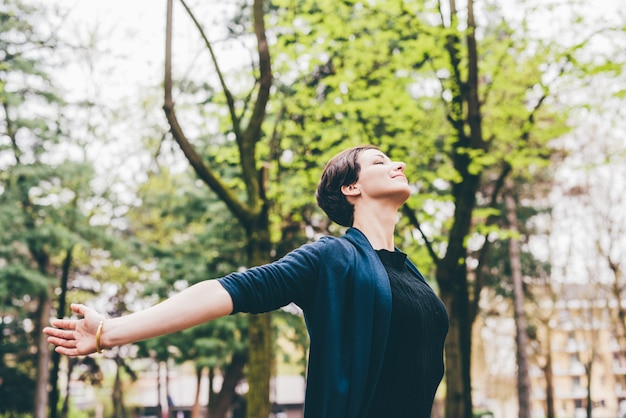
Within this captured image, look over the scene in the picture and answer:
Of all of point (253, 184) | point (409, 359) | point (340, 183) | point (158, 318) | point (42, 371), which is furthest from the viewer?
point (42, 371)

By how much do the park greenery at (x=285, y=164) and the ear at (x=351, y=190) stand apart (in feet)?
22.8

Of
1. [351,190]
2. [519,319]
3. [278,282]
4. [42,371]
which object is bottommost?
[42,371]

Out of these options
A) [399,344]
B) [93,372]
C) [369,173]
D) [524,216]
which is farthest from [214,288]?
[93,372]

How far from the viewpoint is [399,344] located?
2062 mm

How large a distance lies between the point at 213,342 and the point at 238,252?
3.04 meters

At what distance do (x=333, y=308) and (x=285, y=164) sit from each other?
11.0 metres

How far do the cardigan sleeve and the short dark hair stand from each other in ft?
1.36

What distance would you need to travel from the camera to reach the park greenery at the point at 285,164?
10453mm

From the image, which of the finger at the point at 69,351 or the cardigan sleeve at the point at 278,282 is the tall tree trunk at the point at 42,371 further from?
the cardigan sleeve at the point at 278,282

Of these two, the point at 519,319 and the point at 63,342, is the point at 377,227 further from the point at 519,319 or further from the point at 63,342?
the point at 519,319

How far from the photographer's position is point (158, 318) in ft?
5.90

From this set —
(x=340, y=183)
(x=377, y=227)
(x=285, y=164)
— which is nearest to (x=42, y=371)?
(x=285, y=164)

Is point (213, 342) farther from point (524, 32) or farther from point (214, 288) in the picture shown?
point (214, 288)

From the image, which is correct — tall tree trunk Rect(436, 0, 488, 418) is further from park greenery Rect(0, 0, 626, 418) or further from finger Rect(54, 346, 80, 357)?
finger Rect(54, 346, 80, 357)
